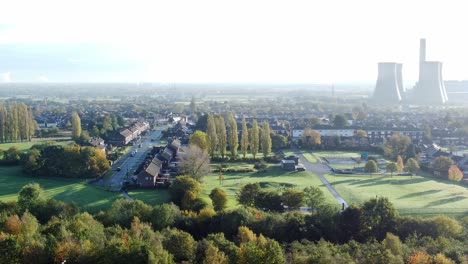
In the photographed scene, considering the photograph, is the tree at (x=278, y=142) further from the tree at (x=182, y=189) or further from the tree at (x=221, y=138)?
the tree at (x=182, y=189)

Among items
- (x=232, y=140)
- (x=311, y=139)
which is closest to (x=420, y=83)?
(x=311, y=139)

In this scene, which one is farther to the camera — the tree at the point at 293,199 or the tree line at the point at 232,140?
the tree line at the point at 232,140

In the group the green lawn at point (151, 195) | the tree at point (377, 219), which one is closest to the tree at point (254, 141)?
Result: the green lawn at point (151, 195)

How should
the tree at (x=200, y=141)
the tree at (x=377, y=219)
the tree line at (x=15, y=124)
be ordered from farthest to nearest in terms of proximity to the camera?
the tree line at (x=15, y=124), the tree at (x=200, y=141), the tree at (x=377, y=219)

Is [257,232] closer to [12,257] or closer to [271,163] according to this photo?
[12,257]

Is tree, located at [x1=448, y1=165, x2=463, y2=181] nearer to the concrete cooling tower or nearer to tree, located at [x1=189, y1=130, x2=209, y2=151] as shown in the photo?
tree, located at [x1=189, y1=130, x2=209, y2=151]

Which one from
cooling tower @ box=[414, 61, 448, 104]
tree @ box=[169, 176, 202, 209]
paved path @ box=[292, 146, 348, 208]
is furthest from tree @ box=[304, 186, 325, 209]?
cooling tower @ box=[414, 61, 448, 104]
